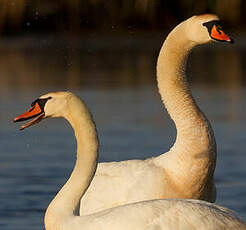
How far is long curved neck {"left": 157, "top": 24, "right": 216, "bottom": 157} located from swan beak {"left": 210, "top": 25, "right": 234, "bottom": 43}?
10.5 inches

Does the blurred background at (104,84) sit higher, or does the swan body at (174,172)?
the swan body at (174,172)

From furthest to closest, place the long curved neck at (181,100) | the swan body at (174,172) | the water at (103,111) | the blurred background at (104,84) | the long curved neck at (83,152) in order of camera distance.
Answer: the blurred background at (104,84) < the water at (103,111) < the long curved neck at (181,100) < the swan body at (174,172) < the long curved neck at (83,152)

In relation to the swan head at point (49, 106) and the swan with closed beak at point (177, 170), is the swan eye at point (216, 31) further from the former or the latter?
the swan head at point (49, 106)

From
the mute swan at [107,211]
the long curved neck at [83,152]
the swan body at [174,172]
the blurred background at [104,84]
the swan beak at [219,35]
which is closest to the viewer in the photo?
the mute swan at [107,211]

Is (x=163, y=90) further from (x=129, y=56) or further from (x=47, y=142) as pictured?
(x=129, y=56)

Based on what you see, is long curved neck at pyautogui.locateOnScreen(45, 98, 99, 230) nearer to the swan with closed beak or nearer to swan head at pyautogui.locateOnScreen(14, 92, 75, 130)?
swan head at pyautogui.locateOnScreen(14, 92, 75, 130)

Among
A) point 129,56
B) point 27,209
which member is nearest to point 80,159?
point 27,209

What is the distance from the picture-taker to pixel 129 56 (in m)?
22.9

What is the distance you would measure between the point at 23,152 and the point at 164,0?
13.1 metres

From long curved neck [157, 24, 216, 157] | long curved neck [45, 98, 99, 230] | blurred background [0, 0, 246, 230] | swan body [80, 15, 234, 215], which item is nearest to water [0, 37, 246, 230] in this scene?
blurred background [0, 0, 246, 230]

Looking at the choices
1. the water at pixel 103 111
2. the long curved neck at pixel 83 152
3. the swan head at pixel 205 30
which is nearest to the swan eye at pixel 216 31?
the swan head at pixel 205 30

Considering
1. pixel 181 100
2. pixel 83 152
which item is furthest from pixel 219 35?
pixel 83 152

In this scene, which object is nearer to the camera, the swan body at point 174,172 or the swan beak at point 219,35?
the swan body at point 174,172

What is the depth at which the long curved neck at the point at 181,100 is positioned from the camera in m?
7.70
